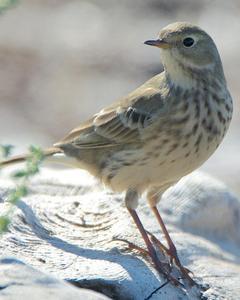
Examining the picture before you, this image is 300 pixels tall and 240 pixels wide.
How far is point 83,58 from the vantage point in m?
14.8

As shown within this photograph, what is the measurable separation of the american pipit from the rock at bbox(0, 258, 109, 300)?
5.60 ft

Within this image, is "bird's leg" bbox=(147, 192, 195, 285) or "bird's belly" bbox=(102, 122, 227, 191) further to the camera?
"bird's belly" bbox=(102, 122, 227, 191)

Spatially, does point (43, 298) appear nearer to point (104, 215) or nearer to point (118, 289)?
point (118, 289)

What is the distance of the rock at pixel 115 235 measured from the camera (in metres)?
7.84

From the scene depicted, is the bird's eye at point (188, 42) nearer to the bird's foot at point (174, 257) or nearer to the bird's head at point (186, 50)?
the bird's head at point (186, 50)

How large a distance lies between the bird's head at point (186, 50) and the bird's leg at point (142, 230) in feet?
2.77

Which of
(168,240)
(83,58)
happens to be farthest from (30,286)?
(83,58)

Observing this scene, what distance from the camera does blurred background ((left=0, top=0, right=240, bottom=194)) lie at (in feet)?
44.2

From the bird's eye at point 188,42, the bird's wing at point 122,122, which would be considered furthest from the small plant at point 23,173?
the bird's eye at point 188,42

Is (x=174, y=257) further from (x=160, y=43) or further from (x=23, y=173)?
(x=23, y=173)

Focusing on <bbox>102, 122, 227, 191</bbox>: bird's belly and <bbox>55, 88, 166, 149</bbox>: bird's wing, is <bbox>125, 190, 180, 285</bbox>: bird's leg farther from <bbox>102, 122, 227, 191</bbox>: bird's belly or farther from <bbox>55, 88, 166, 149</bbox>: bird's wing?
<bbox>55, 88, 166, 149</bbox>: bird's wing

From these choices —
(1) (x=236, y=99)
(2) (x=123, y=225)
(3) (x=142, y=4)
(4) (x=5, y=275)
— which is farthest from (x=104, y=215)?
(3) (x=142, y=4)

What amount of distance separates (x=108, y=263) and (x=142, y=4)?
26.9ft

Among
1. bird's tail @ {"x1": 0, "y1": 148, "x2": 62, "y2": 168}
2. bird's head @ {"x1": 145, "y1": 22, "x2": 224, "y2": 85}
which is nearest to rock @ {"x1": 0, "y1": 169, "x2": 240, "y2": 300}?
bird's tail @ {"x1": 0, "y1": 148, "x2": 62, "y2": 168}
